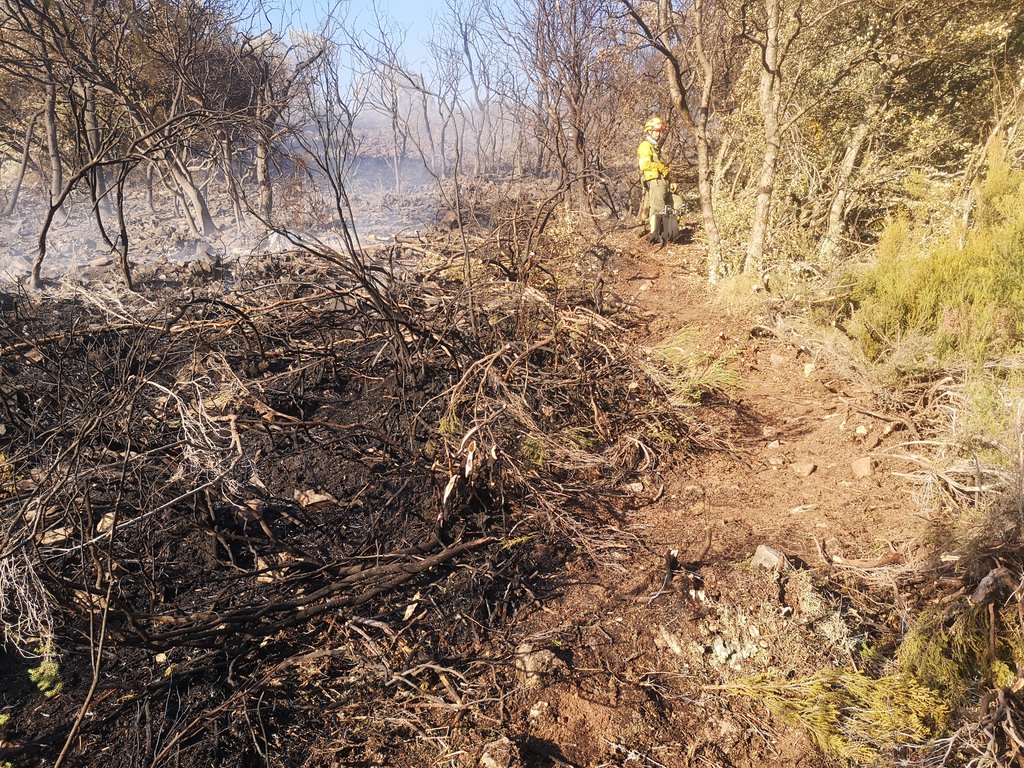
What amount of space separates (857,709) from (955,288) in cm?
315

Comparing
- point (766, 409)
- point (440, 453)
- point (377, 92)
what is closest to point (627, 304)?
point (766, 409)

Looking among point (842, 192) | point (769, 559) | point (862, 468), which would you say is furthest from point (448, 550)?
point (842, 192)

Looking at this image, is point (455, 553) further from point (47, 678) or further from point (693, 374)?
point (693, 374)

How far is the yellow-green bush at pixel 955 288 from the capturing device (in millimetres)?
3682

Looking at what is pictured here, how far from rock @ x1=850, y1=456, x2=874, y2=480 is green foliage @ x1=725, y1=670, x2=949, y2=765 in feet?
4.71

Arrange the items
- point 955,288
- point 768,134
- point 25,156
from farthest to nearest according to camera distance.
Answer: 1. point 25,156
2. point 768,134
3. point 955,288

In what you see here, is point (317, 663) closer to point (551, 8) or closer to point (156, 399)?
point (156, 399)

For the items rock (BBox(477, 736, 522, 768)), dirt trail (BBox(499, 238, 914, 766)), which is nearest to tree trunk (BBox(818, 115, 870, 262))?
dirt trail (BBox(499, 238, 914, 766))

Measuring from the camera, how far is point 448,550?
10.0 ft

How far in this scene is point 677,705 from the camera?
2379 mm

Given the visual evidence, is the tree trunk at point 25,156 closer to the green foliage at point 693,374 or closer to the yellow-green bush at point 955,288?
the green foliage at point 693,374

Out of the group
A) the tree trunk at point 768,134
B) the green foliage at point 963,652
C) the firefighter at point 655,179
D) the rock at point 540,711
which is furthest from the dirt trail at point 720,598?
the firefighter at point 655,179

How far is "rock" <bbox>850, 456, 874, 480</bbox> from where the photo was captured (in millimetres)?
3439

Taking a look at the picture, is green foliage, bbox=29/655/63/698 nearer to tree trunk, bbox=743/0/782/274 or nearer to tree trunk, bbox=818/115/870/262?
tree trunk, bbox=743/0/782/274
